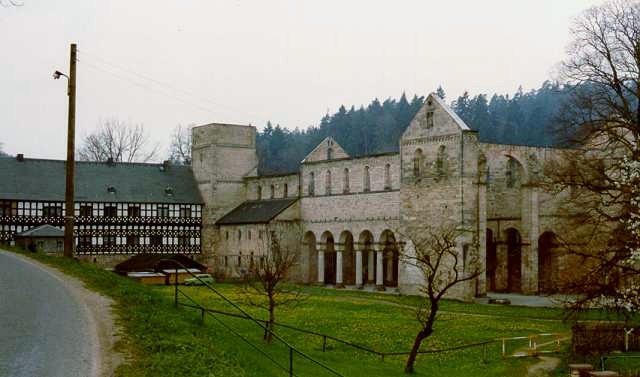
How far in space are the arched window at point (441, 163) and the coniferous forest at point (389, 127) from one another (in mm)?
58542

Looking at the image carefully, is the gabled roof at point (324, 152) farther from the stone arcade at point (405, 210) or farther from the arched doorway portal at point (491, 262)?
the arched doorway portal at point (491, 262)

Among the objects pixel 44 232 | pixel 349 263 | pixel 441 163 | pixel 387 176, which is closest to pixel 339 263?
pixel 349 263

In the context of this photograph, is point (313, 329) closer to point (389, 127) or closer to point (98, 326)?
point (98, 326)

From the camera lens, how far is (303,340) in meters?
29.9

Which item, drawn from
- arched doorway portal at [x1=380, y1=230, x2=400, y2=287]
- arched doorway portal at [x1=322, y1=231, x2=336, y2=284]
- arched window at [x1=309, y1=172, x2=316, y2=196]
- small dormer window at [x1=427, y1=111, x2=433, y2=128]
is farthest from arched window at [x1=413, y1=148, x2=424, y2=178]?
arched window at [x1=309, y1=172, x2=316, y2=196]

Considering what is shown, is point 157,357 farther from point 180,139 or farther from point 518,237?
point 180,139

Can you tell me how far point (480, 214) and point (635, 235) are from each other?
24785mm

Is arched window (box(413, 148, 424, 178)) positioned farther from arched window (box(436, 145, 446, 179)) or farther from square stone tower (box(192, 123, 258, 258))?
square stone tower (box(192, 123, 258, 258))

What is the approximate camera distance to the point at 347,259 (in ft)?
205

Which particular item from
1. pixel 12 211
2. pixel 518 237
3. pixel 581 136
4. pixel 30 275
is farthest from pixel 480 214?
pixel 12 211

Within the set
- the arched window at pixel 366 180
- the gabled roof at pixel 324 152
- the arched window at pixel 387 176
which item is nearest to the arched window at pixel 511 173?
the arched window at pixel 387 176

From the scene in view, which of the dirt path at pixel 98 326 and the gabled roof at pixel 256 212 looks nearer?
the dirt path at pixel 98 326

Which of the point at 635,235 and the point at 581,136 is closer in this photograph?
the point at 635,235

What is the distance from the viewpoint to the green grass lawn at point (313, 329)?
16703mm
